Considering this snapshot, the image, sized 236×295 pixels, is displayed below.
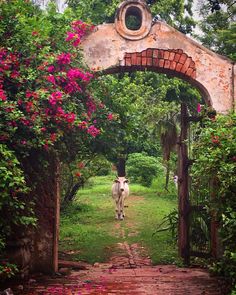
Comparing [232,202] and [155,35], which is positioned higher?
[155,35]

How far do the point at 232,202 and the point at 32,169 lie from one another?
2.81 m

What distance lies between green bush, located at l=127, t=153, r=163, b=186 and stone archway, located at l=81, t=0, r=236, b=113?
1365 cm

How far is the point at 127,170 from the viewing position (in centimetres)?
2277

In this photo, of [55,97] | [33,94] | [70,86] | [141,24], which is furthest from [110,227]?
[33,94]

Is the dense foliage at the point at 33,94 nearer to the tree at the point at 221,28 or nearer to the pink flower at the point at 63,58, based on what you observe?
the pink flower at the point at 63,58

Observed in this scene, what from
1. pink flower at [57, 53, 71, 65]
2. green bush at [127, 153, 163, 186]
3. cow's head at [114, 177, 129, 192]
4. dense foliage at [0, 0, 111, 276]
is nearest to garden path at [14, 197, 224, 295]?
dense foliage at [0, 0, 111, 276]

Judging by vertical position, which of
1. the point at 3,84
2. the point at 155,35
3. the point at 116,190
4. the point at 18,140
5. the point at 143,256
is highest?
the point at 155,35

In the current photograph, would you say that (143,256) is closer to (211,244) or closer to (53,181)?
(211,244)

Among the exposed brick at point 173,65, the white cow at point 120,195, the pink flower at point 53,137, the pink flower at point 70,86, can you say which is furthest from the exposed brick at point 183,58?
the white cow at point 120,195

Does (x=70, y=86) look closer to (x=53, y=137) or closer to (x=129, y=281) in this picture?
(x=53, y=137)

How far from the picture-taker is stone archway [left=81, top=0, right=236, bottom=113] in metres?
7.49

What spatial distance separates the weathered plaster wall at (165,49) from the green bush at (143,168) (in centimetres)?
1364

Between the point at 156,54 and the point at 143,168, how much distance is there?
46.8 ft

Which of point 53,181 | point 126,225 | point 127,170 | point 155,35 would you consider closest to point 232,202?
point 53,181
